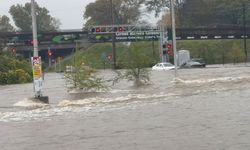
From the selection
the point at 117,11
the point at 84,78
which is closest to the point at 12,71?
the point at 84,78

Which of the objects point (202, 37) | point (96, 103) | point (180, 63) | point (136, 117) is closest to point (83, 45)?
point (202, 37)

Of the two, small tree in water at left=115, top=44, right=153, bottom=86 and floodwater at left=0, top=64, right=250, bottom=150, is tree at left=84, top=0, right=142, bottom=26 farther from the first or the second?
floodwater at left=0, top=64, right=250, bottom=150

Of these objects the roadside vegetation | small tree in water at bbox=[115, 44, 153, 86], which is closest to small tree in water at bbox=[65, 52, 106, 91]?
small tree in water at bbox=[115, 44, 153, 86]

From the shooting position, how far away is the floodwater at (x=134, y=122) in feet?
47.5

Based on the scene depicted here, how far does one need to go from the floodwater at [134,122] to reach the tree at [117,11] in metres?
118

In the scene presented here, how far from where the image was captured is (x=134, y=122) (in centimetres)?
1884

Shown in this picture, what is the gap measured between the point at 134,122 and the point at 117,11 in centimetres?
13321

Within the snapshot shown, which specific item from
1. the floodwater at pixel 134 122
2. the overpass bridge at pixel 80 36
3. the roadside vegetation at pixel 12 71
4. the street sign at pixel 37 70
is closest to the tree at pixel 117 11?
the overpass bridge at pixel 80 36

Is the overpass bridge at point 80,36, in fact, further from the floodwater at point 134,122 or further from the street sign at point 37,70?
the floodwater at point 134,122

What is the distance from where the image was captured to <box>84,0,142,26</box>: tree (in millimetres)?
148500

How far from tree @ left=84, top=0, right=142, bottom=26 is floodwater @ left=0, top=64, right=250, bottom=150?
386 ft

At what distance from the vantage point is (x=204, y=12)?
465 ft

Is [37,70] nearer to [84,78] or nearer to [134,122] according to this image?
[84,78]

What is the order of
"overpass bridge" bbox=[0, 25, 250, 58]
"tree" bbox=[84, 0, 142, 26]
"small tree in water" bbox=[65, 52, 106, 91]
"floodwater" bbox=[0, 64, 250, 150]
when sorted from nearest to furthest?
"floodwater" bbox=[0, 64, 250, 150] → "small tree in water" bbox=[65, 52, 106, 91] → "overpass bridge" bbox=[0, 25, 250, 58] → "tree" bbox=[84, 0, 142, 26]
